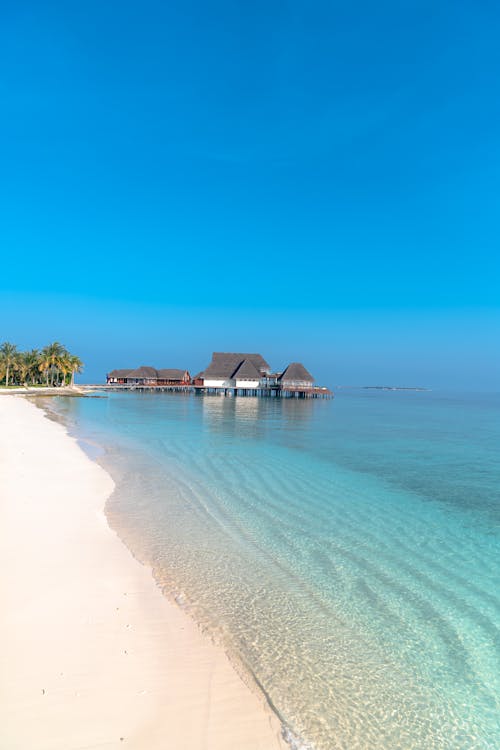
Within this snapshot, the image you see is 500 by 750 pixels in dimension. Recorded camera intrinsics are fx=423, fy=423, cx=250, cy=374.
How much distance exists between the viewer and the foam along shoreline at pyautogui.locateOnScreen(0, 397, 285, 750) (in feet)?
8.98

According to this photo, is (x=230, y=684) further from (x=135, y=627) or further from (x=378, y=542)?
(x=378, y=542)

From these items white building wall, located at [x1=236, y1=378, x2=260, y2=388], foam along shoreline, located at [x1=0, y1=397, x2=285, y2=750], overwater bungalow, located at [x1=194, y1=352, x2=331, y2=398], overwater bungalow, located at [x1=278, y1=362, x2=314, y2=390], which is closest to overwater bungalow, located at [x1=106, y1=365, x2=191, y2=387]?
overwater bungalow, located at [x1=194, y1=352, x2=331, y2=398]

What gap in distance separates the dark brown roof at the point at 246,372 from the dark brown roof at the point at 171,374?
17228 mm

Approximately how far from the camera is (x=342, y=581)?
536 centimetres

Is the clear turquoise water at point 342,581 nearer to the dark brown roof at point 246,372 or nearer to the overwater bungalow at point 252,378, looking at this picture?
the overwater bungalow at point 252,378

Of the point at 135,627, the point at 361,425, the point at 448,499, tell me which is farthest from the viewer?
the point at 361,425

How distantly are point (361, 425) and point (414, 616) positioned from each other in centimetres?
2393

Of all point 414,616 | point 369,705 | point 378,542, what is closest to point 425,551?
point 378,542

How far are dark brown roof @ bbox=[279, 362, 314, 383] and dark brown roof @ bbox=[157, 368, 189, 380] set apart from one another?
76.7 feet

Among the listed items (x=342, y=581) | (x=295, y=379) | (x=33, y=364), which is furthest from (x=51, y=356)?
(x=342, y=581)

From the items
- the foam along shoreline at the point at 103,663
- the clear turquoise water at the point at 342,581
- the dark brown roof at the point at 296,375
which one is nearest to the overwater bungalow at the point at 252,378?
the dark brown roof at the point at 296,375

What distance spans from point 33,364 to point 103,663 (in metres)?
64.6

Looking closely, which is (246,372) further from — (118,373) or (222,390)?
(118,373)

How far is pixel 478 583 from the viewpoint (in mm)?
5465
